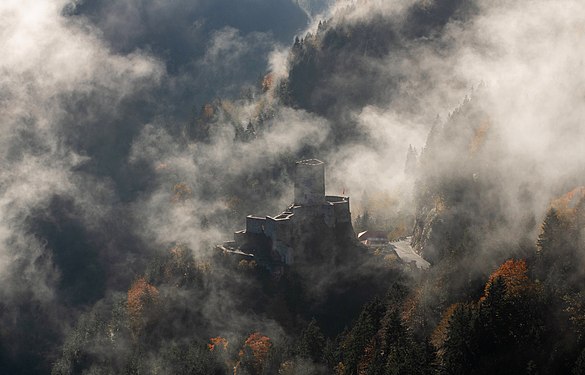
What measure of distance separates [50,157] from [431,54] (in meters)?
97.7

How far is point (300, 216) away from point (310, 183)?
4.57 metres

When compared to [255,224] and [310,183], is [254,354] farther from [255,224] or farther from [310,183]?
[310,183]

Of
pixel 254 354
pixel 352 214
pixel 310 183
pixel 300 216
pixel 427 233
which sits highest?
pixel 352 214

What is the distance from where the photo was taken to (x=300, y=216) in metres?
97.7

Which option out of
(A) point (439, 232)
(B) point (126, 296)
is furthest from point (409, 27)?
(B) point (126, 296)

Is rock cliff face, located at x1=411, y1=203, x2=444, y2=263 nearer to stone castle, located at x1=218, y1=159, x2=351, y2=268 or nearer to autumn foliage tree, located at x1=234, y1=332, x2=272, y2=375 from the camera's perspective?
stone castle, located at x1=218, y1=159, x2=351, y2=268

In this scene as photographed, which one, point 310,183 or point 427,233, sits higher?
point 427,233

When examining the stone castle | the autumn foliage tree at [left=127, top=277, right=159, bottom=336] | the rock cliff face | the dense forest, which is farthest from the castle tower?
the autumn foliage tree at [left=127, top=277, right=159, bottom=336]

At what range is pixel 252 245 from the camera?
10250cm

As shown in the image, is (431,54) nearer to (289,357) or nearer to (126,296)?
(126,296)

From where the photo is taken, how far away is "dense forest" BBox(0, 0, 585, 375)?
2958 inches

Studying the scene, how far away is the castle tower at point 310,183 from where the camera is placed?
96.9 m

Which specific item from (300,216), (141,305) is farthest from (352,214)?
(141,305)

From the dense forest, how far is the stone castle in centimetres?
151
